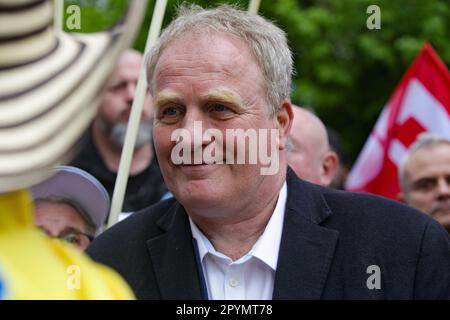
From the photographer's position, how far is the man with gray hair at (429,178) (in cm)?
464

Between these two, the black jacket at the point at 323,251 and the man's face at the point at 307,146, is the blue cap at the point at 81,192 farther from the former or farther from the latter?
the man's face at the point at 307,146

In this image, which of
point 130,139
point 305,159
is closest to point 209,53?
point 130,139

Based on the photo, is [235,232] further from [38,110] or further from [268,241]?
[38,110]

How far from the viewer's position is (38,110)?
47.1 inches

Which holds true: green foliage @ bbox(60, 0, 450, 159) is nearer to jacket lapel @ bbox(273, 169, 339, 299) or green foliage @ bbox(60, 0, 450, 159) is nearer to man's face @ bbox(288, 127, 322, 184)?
man's face @ bbox(288, 127, 322, 184)

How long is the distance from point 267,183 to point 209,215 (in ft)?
0.59

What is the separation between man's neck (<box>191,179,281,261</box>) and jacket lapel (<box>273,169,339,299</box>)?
7 cm

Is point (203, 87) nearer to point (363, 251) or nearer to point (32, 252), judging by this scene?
point (363, 251)

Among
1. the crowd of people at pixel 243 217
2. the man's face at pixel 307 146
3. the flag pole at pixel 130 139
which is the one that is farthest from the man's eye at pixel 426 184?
the crowd of people at pixel 243 217

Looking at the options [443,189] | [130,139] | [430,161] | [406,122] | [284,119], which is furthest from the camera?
[406,122]

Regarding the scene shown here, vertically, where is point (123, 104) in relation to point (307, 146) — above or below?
above

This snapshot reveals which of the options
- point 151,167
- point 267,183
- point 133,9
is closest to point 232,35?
point 267,183

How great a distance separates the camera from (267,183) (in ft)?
8.62

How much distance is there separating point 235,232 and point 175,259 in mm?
163
